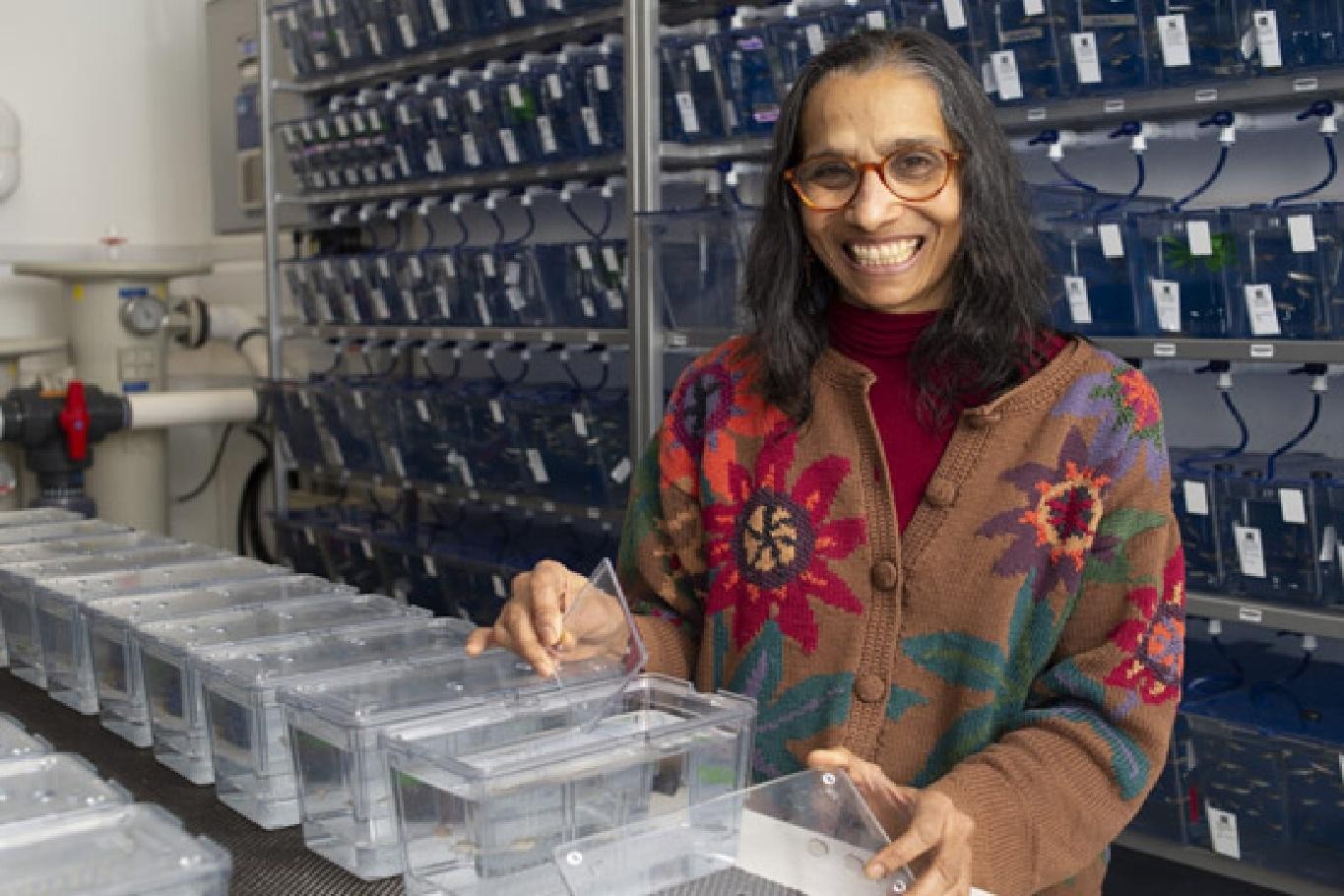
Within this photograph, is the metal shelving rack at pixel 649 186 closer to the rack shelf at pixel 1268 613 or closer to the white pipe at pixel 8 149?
the rack shelf at pixel 1268 613

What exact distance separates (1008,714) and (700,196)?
11.5ft

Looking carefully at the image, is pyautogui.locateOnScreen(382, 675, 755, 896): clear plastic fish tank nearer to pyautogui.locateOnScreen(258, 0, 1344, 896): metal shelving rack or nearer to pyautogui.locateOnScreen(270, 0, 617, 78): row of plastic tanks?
pyautogui.locateOnScreen(258, 0, 1344, 896): metal shelving rack

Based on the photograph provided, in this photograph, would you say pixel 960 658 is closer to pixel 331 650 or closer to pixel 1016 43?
pixel 331 650

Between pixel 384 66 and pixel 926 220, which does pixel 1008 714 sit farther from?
pixel 384 66

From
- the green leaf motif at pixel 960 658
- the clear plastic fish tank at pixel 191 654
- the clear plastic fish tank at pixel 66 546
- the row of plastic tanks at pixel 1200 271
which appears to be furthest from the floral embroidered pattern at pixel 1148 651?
the row of plastic tanks at pixel 1200 271

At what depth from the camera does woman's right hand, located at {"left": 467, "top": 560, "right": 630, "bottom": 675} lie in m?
1.34

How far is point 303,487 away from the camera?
6281 millimetres

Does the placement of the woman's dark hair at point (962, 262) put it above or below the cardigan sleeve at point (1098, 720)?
above

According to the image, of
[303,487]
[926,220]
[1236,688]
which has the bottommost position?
[1236,688]

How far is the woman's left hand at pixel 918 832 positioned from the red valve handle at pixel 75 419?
4.58m

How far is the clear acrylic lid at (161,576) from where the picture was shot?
171 cm

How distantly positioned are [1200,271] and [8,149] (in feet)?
14.9

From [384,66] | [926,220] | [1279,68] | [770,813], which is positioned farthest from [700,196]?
[770,813]

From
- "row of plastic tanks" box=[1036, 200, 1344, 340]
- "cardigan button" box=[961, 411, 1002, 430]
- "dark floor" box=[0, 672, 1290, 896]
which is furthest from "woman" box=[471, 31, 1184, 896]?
"row of plastic tanks" box=[1036, 200, 1344, 340]
